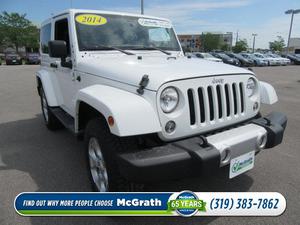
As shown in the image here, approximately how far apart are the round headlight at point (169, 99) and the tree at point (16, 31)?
177ft

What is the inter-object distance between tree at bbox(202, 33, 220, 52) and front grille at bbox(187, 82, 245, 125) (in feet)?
253

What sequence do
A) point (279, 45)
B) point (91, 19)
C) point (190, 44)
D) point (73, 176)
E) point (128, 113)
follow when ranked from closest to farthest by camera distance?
point (128, 113)
point (73, 176)
point (91, 19)
point (190, 44)
point (279, 45)

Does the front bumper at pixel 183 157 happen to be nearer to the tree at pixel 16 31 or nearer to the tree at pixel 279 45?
the tree at pixel 16 31

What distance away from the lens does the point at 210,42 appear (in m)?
78.0

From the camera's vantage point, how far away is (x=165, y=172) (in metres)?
2.16

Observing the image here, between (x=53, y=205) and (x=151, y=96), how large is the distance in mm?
1281

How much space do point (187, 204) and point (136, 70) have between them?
133 cm

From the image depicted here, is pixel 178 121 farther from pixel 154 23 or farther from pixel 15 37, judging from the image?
pixel 15 37

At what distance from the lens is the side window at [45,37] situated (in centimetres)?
480

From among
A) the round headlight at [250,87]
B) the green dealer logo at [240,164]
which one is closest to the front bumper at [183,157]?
the green dealer logo at [240,164]

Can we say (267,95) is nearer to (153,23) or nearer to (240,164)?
(240,164)

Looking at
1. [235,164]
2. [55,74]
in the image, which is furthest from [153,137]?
[55,74]

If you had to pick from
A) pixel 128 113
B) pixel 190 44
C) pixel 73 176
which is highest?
pixel 190 44

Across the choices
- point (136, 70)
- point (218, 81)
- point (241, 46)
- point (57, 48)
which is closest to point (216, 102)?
point (218, 81)
